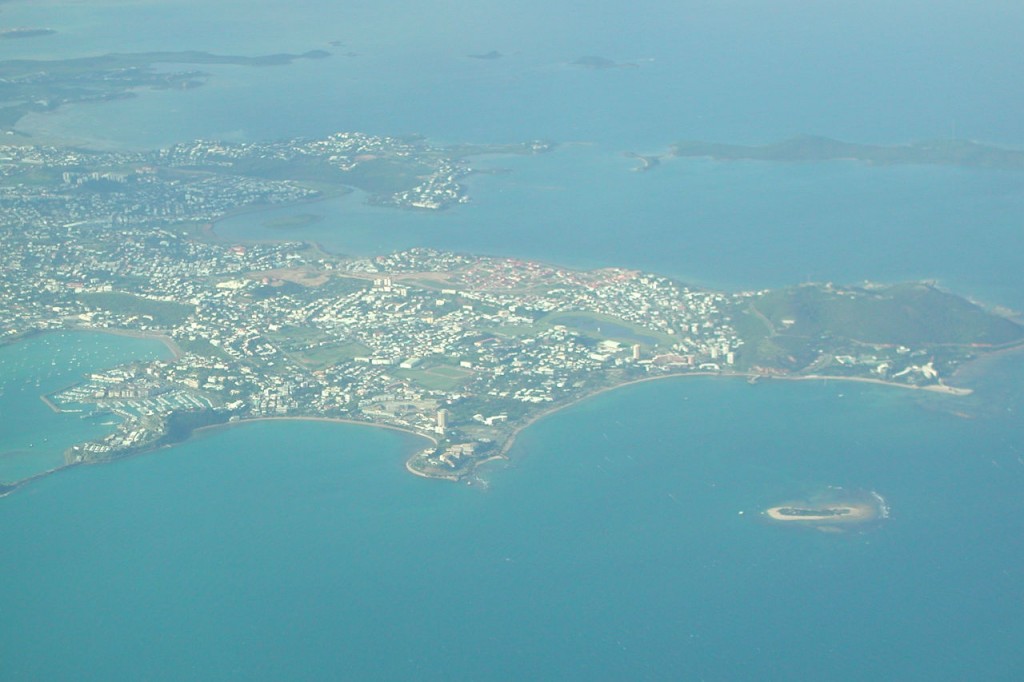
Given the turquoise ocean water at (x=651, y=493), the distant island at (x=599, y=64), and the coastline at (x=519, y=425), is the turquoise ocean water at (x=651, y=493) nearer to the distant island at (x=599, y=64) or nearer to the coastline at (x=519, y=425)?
the coastline at (x=519, y=425)

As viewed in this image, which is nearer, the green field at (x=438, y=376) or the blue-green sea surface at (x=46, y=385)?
the blue-green sea surface at (x=46, y=385)

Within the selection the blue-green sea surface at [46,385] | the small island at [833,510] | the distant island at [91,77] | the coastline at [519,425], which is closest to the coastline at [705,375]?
the coastline at [519,425]

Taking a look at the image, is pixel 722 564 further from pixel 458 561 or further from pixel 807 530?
pixel 458 561

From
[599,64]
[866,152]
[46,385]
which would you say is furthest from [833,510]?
[599,64]

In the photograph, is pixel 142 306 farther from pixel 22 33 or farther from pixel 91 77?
pixel 22 33

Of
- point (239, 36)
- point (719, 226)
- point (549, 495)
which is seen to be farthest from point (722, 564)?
point (239, 36)

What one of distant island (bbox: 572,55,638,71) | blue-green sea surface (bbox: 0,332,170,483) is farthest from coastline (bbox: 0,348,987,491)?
distant island (bbox: 572,55,638,71)
